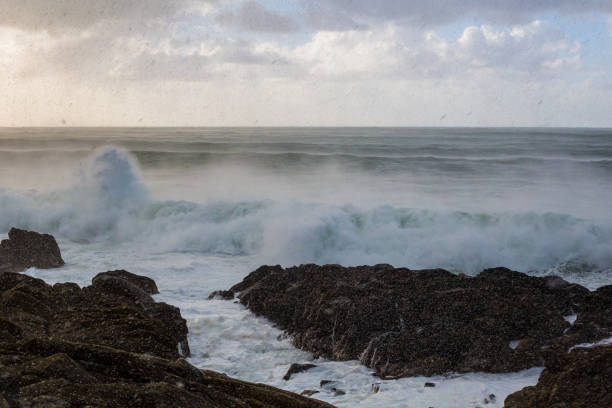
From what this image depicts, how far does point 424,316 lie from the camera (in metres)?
7.30

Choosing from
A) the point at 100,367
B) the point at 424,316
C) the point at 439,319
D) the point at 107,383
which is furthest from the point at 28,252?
the point at 107,383

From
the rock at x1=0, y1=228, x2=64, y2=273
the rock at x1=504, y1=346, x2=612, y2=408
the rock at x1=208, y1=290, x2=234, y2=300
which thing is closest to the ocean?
the rock at x1=208, y1=290, x2=234, y2=300

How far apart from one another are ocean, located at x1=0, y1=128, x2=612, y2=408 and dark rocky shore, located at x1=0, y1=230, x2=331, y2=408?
1.38 meters

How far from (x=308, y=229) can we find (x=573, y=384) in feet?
32.7

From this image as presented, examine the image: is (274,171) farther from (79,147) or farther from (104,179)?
(79,147)

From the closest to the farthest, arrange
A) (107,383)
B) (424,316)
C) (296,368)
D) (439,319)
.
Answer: (107,383) → (296,368) → (439,319) → (424,316)

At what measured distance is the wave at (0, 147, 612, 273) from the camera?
1353 cm

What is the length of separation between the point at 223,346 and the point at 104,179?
14.2 metres

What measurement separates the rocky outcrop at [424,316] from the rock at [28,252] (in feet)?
16.4

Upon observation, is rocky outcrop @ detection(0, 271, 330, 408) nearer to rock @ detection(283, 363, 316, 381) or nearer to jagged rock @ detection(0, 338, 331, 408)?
jagged rock @ detection(0, 338, 331, 408)

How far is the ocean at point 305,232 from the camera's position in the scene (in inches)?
275

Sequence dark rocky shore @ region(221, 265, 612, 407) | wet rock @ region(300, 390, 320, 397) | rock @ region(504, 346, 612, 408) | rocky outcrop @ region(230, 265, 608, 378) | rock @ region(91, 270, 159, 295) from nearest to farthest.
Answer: rock @ region(504, 346, 612, 408), wet rock @ region(300, 390, 320, 397), dark rocky shore @ region(221, 265, 612, 407), rocky outcrop @ region(230, 265, 608, 378), rock @ region(91, 270, 159, 295)

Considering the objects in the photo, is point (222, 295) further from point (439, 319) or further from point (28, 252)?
point (28, 252)

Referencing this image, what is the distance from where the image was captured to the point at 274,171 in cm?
3538
